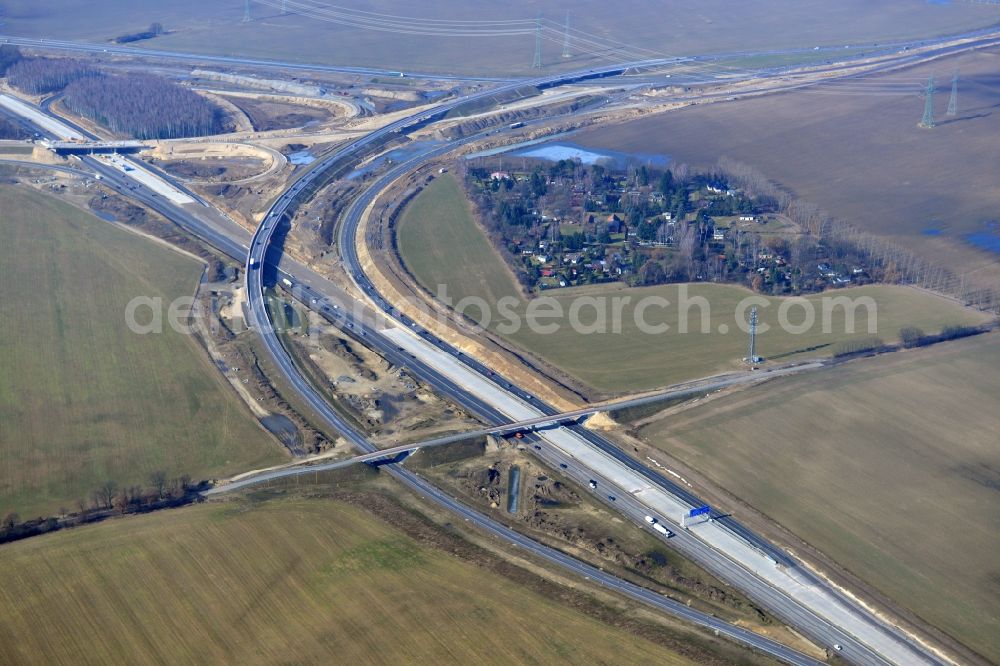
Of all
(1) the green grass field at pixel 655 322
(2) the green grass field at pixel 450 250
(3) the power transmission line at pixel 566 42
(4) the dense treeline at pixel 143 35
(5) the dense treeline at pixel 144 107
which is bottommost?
(1) the green grass field at pixel 655 322

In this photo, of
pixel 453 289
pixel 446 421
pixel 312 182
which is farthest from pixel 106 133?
pixel 446 421

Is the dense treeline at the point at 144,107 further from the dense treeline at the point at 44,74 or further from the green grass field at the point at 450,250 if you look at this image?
the green grass field at the point at 450,250

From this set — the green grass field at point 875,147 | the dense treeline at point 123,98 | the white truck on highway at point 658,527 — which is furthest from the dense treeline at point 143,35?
the white truck on highway at point 658,527

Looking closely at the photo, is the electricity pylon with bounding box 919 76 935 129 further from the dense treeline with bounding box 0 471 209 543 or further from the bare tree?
the bare tree

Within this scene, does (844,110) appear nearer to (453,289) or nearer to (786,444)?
(453,289)

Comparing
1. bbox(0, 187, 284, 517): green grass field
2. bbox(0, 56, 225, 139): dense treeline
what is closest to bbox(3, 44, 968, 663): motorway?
bbox(0, 187, 284, 517): green grass field

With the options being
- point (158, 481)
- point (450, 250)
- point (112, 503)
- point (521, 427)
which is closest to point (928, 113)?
point (450, 250)
